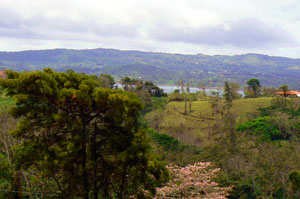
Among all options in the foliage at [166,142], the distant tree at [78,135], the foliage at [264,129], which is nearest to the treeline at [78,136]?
the distant tree at [78,135]

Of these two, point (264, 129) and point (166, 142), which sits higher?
point (264, 129)

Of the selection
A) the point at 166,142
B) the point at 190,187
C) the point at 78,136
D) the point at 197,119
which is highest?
the point at 78,136

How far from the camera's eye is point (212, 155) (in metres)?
19.6

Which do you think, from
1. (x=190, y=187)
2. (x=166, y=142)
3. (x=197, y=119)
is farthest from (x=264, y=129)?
(x=190, y=187)

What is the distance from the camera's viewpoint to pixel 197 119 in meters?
38.6

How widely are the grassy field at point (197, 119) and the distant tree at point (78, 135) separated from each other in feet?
66.2

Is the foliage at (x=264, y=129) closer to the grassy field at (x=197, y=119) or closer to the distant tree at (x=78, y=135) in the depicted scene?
the grassy field at (x=197, y=119)

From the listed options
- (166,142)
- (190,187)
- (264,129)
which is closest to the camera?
(190,187)

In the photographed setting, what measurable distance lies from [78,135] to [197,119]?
3208 centimetres

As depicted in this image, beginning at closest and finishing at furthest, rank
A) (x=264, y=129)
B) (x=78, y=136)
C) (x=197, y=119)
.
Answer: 1. (x=78, y=136)
2. (x=264, y=129)
3. (x=197, y=119)

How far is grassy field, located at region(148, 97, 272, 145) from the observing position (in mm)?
31667

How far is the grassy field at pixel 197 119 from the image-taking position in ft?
104

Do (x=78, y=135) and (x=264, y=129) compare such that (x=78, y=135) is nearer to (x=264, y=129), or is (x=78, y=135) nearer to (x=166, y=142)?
(x=166, y=142)

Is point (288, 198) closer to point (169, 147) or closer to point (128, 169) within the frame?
point (128, 169)
